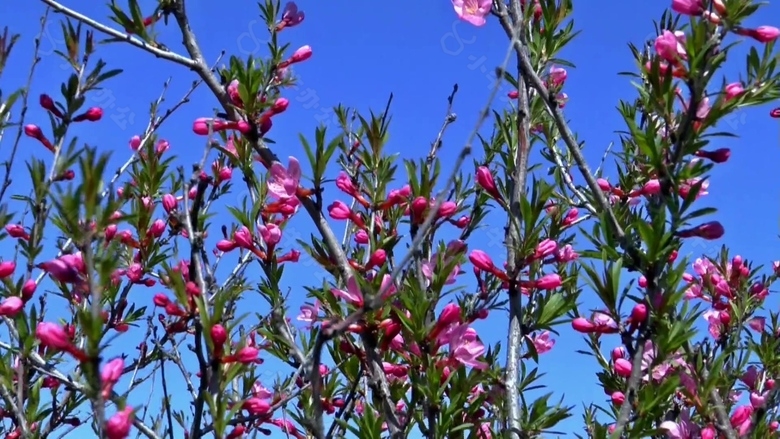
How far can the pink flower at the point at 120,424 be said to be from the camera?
133 centimetres

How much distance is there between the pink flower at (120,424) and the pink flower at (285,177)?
1094 mm

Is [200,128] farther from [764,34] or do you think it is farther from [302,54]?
[764,34]

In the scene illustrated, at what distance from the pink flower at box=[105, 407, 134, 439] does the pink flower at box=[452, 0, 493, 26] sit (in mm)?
1835

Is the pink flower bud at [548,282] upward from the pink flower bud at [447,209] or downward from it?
downward

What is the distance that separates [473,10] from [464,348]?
4.05 ft

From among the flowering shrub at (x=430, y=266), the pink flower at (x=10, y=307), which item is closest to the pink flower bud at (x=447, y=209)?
the flowering shrub at (x=430, y=266)

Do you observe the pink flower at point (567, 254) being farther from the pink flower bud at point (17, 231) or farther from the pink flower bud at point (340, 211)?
the pink flower bud at point (17, 231)

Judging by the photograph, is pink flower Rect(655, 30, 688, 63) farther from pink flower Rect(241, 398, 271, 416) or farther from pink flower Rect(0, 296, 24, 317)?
pink flower Rect(0, 296, 24, 317)

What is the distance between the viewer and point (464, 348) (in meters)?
2.26

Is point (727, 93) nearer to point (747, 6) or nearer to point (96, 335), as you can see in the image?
point (747, 6)

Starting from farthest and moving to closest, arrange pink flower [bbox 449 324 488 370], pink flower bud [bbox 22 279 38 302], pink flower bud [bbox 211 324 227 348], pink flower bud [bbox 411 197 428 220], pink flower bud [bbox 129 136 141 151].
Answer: pink flower bud [bbox 129 136 141 151] < pink flower bud [bbox 22 279 38 302] < pink flower bud [bbox 411 197 428 220] < pink flower [bbox 449 324 488 370] < pink flower bud [bbox 211 324 227 348]

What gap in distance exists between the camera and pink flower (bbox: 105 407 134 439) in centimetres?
133

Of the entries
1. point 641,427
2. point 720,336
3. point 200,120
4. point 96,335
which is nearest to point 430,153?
point 200,120

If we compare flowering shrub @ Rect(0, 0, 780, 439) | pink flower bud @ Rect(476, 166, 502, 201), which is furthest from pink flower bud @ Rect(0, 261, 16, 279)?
pink flower bud @ Rect(476, 166, 502, 201)
